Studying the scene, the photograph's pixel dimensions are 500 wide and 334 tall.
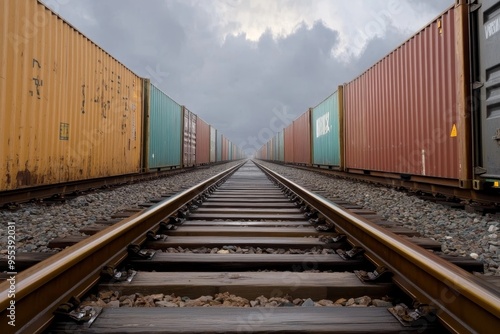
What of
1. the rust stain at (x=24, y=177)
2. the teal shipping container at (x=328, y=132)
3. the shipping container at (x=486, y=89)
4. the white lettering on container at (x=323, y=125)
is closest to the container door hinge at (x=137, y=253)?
the rust stain at (x=24, y=177)

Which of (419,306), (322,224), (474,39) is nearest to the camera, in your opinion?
(419,306)

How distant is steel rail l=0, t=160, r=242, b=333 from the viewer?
4.87ft

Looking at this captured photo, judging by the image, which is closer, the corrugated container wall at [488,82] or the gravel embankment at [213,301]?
the gravel embankment at [213,301]

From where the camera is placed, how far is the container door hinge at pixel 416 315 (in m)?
1.63

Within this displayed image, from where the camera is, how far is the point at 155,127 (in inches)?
532

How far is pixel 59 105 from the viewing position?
6840 mm

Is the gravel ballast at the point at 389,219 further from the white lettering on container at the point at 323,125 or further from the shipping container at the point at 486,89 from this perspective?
the white lettering on container at the point at 323,125

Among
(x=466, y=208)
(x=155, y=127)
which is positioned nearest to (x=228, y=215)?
(x=466, y=208)

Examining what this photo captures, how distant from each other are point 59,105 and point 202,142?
766 inches

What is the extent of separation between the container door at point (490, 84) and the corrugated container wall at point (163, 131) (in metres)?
10.2

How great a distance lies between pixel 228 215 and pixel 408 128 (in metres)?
5.20

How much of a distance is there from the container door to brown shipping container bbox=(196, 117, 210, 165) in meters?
19.6

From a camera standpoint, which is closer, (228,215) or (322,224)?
(322,224)

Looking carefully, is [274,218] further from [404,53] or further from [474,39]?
[404,53]
